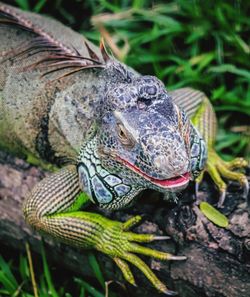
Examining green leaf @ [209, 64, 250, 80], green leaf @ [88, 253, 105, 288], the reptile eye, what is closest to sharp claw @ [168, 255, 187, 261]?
green leaf @ [88, 253, 105, 288]

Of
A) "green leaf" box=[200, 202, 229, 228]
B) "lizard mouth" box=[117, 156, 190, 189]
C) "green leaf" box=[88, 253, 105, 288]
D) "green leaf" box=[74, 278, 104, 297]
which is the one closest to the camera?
"lizard mouth" box=[117, 156, 190, 189]

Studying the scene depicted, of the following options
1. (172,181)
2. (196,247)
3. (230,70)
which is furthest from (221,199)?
(230,70)

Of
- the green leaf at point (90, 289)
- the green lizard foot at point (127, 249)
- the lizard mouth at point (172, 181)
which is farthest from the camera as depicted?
the green leaf at point (90, 289)

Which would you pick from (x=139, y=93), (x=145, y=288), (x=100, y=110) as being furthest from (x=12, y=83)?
(x=145, y=288)

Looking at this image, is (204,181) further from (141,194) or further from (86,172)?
(86,172)

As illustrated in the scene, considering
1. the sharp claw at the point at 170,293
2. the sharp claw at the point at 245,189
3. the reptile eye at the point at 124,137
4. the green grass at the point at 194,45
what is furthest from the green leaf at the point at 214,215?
the green grass at the point at 194,45

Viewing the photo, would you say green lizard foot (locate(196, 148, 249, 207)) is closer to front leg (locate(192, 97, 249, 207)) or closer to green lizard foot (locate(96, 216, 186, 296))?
front leg (locate(192, 97, 249, 207))

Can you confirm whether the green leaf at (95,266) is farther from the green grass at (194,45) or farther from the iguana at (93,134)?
the green grass at (194,45)
